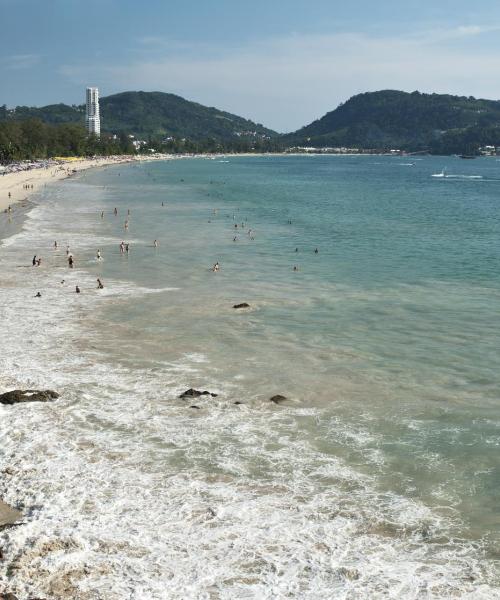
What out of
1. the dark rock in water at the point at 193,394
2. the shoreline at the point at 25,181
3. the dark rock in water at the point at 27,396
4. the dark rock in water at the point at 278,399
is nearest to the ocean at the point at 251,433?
the dark rock in water at the point at 278,399

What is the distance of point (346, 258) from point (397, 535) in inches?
1602

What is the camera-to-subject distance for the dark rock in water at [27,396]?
898 inches

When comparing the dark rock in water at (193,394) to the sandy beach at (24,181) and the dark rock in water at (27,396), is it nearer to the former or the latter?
the dark rock in water at (27,396)

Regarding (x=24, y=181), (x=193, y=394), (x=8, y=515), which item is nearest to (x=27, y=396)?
(x=193, y=394)

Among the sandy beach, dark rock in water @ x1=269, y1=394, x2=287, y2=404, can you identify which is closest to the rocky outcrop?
dark rock in water @ x1=269, y1=394, x2=287, y2=404

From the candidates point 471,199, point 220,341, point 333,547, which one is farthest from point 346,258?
point 471,199

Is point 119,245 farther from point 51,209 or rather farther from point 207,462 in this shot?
point 207,462

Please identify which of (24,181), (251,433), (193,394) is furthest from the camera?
(24,181)

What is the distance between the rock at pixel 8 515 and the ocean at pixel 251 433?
9.6 inches

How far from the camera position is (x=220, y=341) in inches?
1212

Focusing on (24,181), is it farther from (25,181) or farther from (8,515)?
(8,515)

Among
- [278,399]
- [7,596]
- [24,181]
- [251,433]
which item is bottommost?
[7,596]

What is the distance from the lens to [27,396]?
75.9 feet

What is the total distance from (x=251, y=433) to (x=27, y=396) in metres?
8.08
